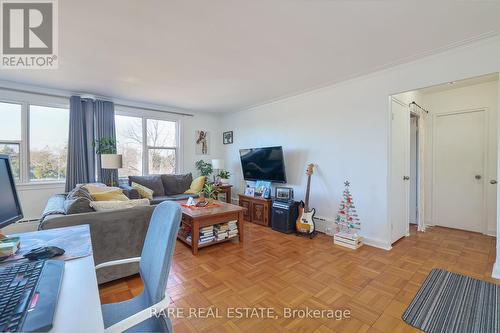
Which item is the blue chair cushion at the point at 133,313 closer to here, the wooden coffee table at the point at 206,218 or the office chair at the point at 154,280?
the office chair at the point at 154,280

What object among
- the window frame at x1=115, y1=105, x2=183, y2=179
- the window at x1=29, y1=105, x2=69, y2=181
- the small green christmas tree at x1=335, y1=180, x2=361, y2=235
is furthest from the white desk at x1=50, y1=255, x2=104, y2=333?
the window frame at x1=115, y1=105, x2=183, y2=179

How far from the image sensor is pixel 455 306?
1.86 m

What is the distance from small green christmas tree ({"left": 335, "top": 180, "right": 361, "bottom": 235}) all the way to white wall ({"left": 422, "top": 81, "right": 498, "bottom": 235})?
1.91 m

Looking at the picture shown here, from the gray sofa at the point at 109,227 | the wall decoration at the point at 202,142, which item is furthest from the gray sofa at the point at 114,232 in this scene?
the wall decoration at the point at 202,142

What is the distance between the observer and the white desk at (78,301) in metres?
0.60

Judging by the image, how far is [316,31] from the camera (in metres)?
2.15

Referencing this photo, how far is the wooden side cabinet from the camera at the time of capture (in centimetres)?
417

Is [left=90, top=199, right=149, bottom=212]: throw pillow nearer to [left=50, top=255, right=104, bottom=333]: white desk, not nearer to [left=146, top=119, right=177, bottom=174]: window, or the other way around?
[left=50, top=255, right=104, bottom=333]: white desk

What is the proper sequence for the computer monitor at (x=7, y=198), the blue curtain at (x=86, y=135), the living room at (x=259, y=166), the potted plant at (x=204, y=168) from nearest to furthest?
the computer monitor at (x=7, y=198)
the living room at (x=259, y=166)
the blue curtain at (x=86, y=135)
the potted plant at (x=204, y=168)

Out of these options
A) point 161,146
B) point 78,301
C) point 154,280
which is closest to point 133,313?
point 154,280

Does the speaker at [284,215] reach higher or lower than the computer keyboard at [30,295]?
lower

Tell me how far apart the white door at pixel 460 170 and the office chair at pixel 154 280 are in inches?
189

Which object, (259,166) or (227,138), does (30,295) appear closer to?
(259,166)

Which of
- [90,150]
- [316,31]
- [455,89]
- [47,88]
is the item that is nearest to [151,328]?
[316,31]
